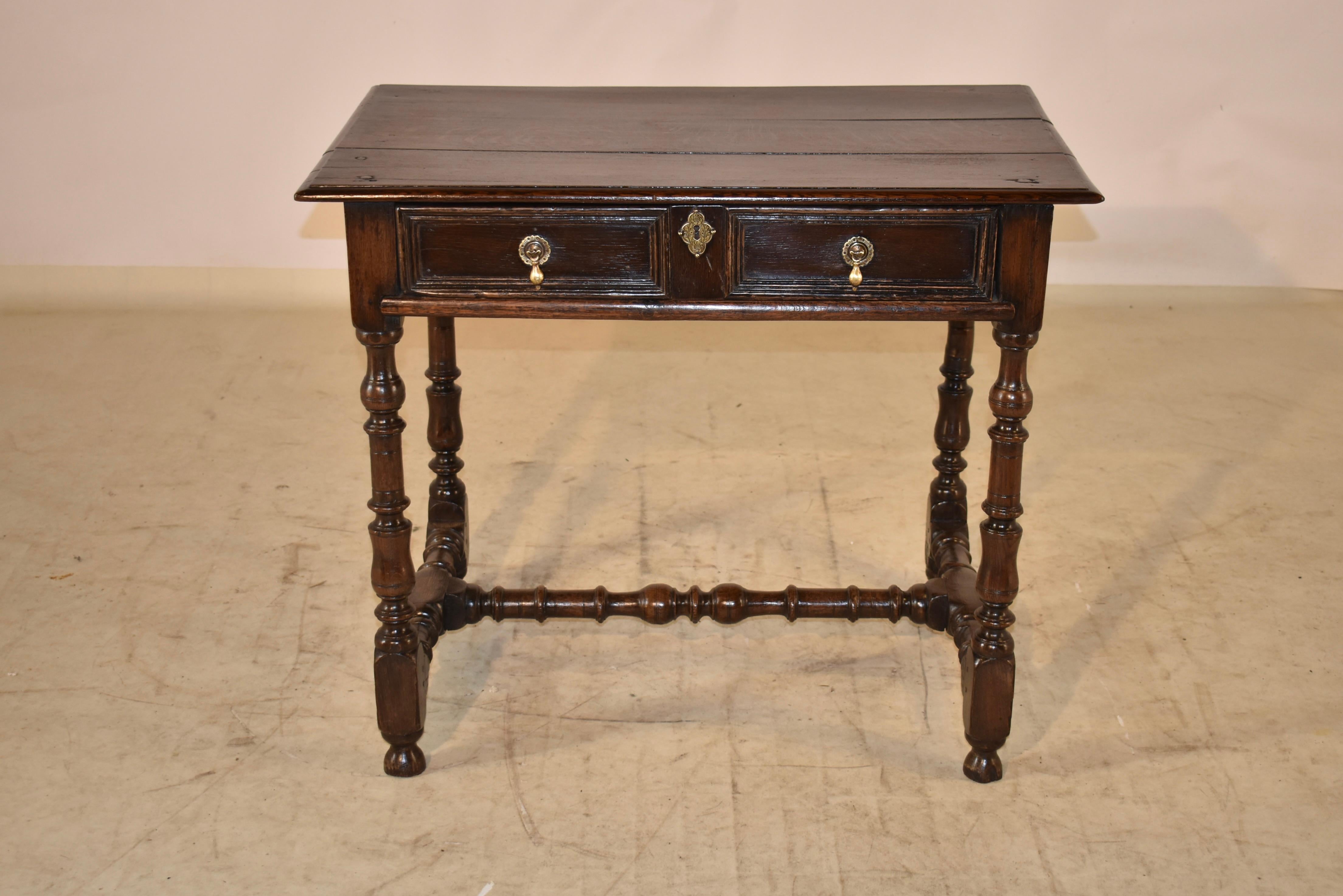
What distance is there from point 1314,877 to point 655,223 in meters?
1.74

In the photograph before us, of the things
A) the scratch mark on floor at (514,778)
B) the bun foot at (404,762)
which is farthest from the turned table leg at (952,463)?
the scratch mark on floor at (514,778)

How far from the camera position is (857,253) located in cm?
263

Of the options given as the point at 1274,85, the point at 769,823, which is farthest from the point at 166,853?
the point at 1274,85

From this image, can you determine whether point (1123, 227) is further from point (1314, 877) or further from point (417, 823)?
point (417, 823)

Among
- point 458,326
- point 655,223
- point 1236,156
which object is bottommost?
point 458,326

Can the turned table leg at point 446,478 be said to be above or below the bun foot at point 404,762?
above

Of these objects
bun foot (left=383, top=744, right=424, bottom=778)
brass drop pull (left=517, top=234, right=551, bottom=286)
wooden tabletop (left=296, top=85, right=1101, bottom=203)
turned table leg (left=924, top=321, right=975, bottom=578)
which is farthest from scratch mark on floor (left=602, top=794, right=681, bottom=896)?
wooden tabletop (left=296, top=85, right=1101, bottom=203)

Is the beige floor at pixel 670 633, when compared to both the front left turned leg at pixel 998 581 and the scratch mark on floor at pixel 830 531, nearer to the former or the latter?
the scratch mark on floor at pixel 830 531

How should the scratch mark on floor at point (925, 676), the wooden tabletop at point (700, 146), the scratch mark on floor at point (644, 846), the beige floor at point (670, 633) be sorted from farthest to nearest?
1. the scratch mark on floor at point (925, 676)
2. the beige floor at point (670, 633)
3. the scratch mark on floor at point (644, 846)
4. the wooden tabletop at point (700, 146)

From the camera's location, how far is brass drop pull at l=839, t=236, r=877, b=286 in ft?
8.64

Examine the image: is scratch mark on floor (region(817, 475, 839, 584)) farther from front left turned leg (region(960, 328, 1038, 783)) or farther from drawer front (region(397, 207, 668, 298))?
drawer front (region(397, 207, 668, 298))

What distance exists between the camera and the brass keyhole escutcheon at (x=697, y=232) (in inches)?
103

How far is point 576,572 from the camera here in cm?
381

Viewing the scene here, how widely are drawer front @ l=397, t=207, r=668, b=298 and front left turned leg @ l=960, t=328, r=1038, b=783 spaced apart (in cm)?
68
